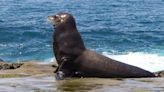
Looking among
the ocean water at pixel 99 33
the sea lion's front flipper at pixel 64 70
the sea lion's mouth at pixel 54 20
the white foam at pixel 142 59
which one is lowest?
the ocean water at pixel 99 33

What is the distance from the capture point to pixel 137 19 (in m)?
40.2

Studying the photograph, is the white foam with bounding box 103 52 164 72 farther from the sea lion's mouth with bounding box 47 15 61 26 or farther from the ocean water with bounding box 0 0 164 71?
the sea lion's mouth with bounding box 47 15 61 26

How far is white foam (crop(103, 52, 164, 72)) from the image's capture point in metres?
23.1

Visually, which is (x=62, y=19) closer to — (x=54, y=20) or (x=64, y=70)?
(x=54, y=20)

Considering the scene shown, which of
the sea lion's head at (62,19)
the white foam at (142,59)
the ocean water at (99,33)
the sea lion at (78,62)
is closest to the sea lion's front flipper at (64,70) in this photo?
the sea lion at (78,62)

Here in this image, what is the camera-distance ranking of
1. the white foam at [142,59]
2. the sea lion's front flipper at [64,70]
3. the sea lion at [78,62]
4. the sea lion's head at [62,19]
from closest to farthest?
the sea lion's front flipper at [64,70] < the sea lion at [78,62] < the sea lion's head at [62,19] < the white foam at [142,59]

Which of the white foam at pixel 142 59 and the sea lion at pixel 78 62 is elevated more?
the sea lion at pixel 78 62

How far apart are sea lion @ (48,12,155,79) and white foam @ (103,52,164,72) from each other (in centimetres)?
1249

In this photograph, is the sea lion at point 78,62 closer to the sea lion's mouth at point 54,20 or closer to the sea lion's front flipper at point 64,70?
the sea lion's front flipper at point 64,70

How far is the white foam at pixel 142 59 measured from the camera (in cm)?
2308

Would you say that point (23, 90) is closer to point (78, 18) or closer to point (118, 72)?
point (118, 72)

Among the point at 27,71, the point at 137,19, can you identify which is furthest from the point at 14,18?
the point at 27,71

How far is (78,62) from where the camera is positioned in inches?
379

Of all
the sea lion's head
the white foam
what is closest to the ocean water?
the white foam
